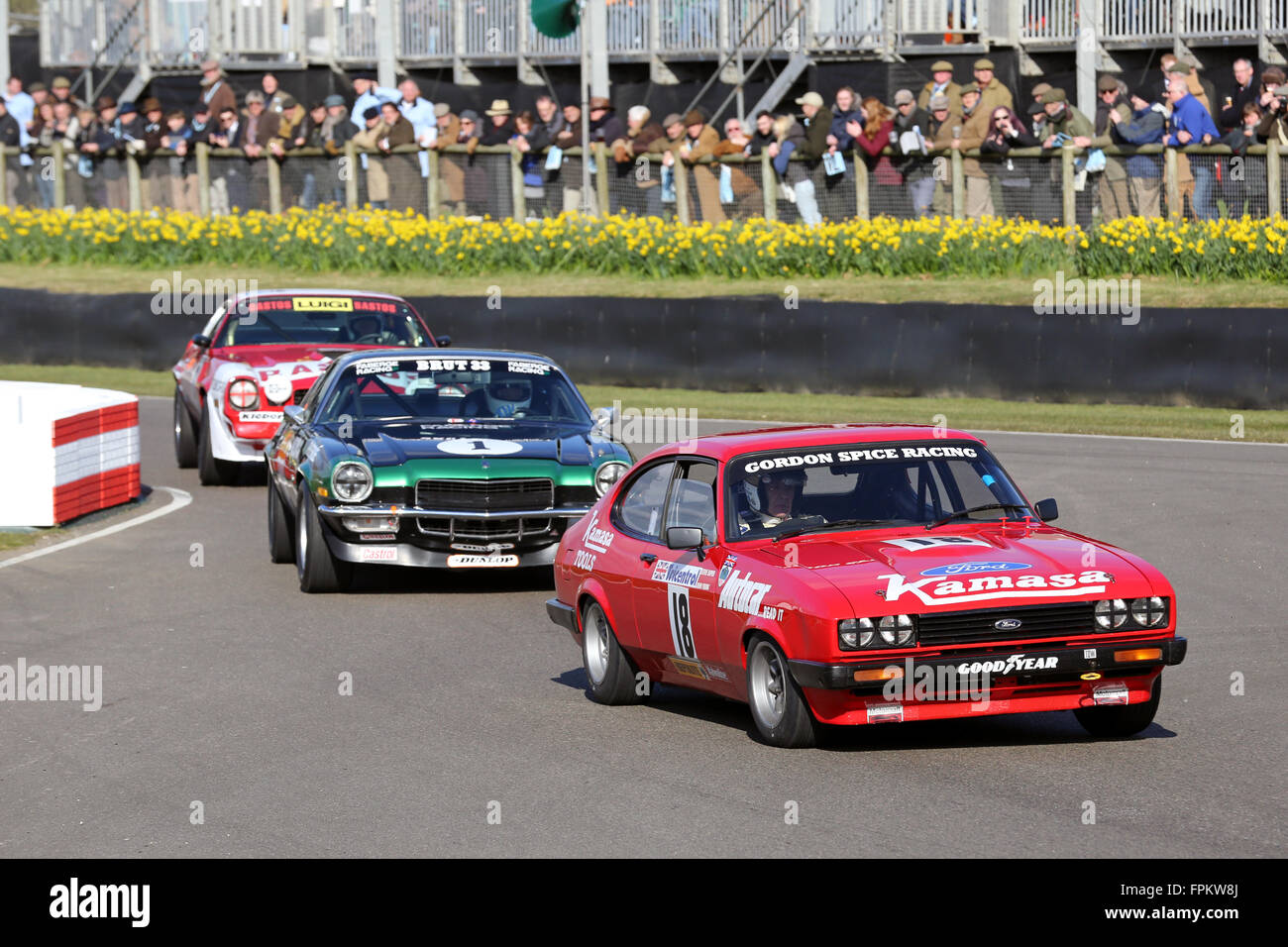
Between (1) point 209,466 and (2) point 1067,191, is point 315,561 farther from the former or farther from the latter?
(2) point 1067,191

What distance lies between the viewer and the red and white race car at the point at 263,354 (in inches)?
672

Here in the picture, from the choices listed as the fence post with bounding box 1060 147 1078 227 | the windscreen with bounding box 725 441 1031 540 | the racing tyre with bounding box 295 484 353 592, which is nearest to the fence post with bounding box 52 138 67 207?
the fence post with bounding box 1060 147 1078 227

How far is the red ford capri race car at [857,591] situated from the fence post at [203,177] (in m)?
24.5

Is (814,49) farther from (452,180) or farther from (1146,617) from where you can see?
(1146,617)

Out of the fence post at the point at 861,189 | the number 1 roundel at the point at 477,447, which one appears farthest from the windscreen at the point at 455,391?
the fence post at the point at 861,189

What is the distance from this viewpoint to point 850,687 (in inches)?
296

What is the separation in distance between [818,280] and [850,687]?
2016cm

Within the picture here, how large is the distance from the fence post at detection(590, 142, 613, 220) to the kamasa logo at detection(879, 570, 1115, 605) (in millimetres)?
21930

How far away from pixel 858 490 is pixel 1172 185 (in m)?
17.4

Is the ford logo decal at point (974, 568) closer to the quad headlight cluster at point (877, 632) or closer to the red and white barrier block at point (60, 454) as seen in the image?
the quad headlight cluster at point (877, 632)

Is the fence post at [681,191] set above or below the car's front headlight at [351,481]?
above

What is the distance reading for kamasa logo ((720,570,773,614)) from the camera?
7930 mm

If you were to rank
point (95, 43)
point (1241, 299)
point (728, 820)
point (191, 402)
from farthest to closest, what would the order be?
point (95, 43)
point (1241, 299)
point (191, 402)
point (728, 820)
